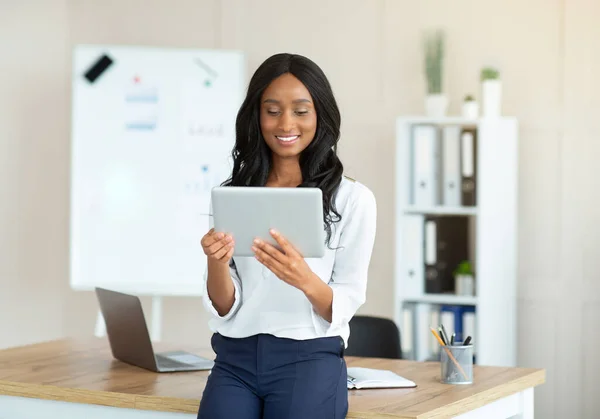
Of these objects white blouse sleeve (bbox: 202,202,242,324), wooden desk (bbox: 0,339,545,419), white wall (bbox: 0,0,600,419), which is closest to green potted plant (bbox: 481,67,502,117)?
white wall (bbox: 0,0,600,419)

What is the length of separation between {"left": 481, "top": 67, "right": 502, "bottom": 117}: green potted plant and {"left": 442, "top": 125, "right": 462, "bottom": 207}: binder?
174mm

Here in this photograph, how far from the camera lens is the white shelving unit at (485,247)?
4.42 m

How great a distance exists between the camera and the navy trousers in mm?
2074

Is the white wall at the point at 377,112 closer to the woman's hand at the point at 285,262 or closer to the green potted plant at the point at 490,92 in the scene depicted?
the green potted plant at the point at 490,92

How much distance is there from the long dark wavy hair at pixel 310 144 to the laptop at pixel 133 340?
62cm

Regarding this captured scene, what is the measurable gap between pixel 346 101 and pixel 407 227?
876 millimetres

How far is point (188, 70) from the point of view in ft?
15.5

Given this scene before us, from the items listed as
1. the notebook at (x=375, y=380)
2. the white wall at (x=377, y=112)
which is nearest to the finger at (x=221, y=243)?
the notebook at (x=375, y=380)

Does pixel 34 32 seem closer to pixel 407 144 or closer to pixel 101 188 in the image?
pixel 101 188

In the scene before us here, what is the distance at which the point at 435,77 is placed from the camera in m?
4.59

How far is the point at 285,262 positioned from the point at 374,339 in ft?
5.01

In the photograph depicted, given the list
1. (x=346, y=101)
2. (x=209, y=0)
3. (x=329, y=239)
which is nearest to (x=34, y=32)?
(x=209, y=0)

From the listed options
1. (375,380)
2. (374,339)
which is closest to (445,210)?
(374,339)

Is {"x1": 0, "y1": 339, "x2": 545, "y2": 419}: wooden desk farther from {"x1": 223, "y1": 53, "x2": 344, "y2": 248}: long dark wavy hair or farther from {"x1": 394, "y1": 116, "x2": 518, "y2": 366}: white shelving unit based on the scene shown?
{"x1": 394, "y1": 116, "x2": 518, "y2": 366}: white shelving unit
